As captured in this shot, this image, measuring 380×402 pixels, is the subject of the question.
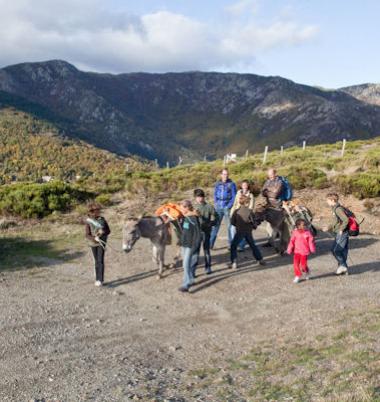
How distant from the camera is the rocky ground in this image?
6.16 m

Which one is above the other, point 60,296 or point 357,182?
point 357,182

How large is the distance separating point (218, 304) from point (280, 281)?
200 cm

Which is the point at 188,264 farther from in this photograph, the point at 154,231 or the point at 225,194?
the point at 225,194

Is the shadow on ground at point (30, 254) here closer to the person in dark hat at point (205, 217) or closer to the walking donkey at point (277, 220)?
the person in dark hat at point (205, 217)

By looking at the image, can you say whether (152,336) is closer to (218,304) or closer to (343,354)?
(218,304)

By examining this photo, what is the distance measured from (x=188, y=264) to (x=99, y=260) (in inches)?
82.8

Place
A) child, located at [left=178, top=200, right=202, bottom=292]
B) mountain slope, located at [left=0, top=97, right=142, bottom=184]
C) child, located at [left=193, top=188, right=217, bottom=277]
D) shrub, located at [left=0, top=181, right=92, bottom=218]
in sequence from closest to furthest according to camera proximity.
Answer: child, located at [left=178, top=200, right=202, bottom=292]
child, located at [left=193, top=188, right=217, bottom=277]
shrub, located at [left=0, top=181, right=92, bottom=218]
mountain slope, located at [left=0, top=97, right=142, bottom=184]

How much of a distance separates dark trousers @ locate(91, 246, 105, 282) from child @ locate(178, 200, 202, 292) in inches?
75.3

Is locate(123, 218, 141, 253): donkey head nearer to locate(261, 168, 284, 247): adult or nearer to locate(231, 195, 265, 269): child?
locate(231, 195, 265, 269): child

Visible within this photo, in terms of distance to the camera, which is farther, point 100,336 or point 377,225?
point 377,225

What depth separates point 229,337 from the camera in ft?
25.9

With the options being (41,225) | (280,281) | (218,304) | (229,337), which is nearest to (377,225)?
(280,281)

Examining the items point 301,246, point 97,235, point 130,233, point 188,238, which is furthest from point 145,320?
point 301,246

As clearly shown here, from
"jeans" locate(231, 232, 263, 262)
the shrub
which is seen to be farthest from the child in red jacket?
the shrub
